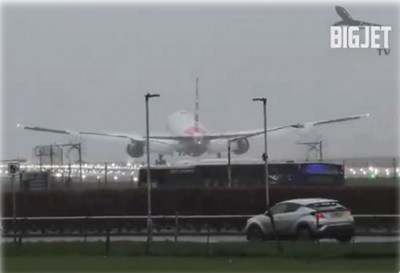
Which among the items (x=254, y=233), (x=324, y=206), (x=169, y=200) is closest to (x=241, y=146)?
(x=169, y=200)

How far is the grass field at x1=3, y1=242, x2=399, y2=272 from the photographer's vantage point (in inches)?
664

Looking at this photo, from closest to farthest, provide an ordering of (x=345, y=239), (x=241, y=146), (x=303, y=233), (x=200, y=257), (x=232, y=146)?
(x=200, y=257), (x=345, y=239), (x=303, y=233), (x=241, y=146), (x=232, y=146)

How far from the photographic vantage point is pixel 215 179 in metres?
48.0

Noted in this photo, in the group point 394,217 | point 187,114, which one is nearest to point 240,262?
point 394,217

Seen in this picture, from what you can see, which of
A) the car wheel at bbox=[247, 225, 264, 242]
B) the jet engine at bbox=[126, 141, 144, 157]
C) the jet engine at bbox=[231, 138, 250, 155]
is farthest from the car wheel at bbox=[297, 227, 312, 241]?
the jet engine at bbox=[231, 138, 250, 155]

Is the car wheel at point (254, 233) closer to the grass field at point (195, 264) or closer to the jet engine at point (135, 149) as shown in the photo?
the grass field at point (195, 264)

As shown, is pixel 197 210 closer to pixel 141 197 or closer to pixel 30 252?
pixel 141 197

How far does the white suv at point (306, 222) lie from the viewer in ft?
76.9

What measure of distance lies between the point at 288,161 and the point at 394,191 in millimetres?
13186

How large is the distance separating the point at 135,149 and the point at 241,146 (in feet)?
29.0

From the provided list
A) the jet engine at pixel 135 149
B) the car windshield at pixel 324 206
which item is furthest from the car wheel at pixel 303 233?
the jet engine at pixel 135 149

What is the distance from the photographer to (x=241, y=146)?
66.2 metres

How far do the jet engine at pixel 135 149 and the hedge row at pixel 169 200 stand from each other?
2395 centimetres

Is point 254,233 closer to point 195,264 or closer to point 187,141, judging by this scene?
point 195,264
